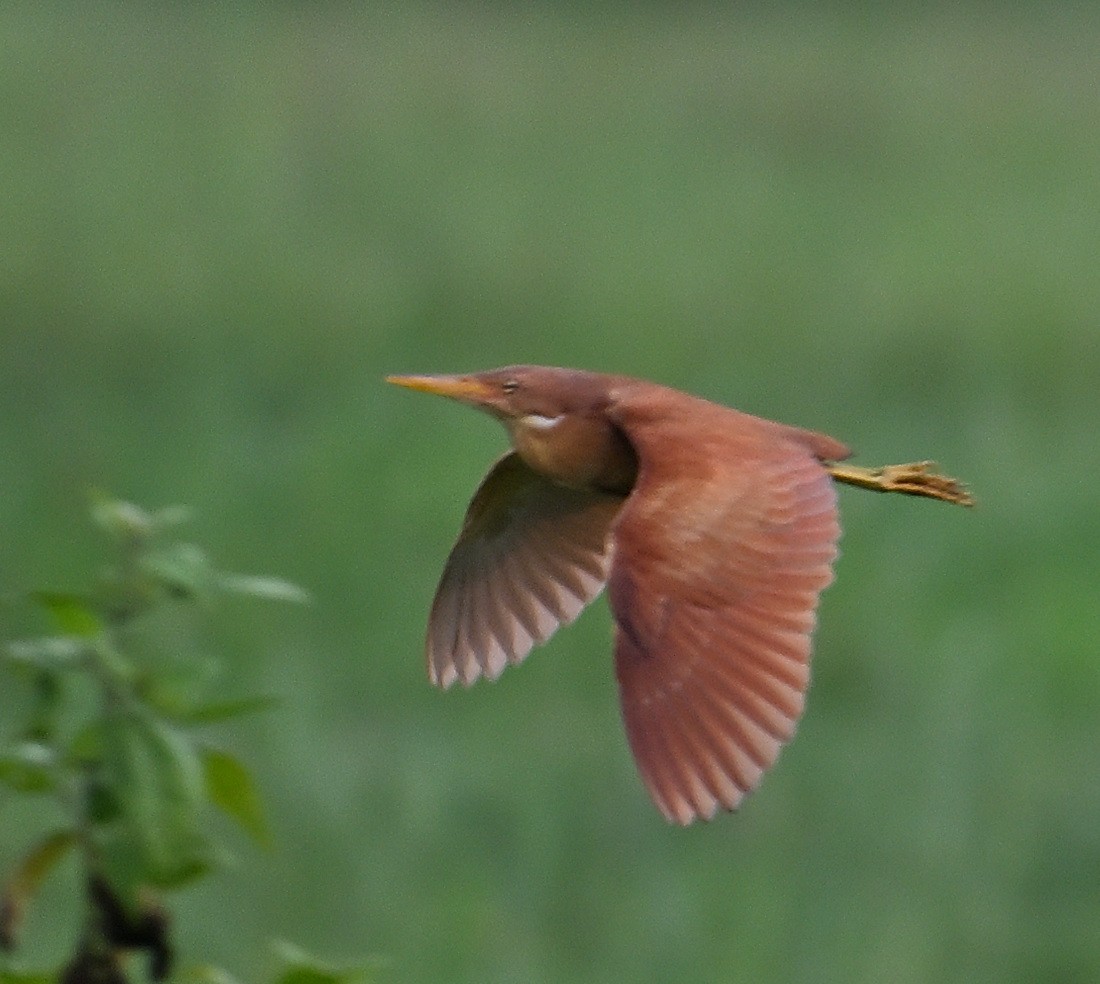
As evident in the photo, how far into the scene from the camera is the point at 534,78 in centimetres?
1480

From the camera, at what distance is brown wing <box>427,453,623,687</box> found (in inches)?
194

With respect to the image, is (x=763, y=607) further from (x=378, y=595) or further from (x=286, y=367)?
(x=286, y=367)

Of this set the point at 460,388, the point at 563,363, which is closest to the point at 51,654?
the point at 460,388

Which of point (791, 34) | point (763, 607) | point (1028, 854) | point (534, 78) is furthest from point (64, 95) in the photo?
point (763, 607)

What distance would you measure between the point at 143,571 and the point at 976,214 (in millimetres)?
9454

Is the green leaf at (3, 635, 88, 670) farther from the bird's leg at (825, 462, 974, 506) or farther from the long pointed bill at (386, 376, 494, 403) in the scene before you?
the bird's leg at (825, 462, 974, 506)

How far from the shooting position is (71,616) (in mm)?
3504

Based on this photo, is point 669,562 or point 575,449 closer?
point 669,562

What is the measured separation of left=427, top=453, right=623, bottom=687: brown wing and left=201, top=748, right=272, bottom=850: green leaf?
1.25m

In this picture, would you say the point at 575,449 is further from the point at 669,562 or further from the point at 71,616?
the point at 71,616

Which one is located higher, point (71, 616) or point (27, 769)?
point (71, 616)

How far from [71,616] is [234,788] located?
0.91 ft

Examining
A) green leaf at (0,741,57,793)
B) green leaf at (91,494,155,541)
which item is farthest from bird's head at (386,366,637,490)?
green leaf at (0,741,57,793)

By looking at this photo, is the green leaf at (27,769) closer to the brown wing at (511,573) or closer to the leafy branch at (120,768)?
the leafy branch at (120,768)
